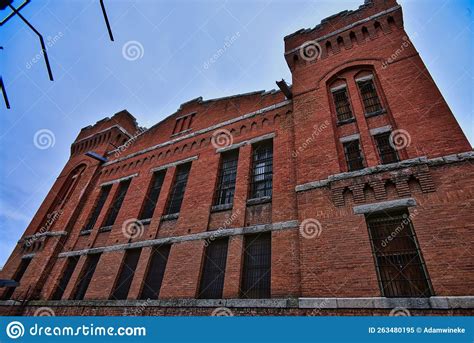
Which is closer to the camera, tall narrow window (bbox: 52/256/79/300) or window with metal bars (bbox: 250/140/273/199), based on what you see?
window with metal bars (bbox: 250/140/273/199)

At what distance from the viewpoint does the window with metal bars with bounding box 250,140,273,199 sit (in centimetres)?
1028

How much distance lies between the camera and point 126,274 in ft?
36.2

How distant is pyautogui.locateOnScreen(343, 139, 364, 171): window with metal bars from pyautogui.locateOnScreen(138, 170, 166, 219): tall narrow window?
948 cm

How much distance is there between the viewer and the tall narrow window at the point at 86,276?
11726 mm

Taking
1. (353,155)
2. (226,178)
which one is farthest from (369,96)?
(226,178)

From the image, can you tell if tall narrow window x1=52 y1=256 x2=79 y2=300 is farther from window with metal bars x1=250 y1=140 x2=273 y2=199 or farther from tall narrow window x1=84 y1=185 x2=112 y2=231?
window with metal bars x1=250 y1=140 x2=273 y2=199

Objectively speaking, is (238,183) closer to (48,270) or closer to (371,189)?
(371,189)

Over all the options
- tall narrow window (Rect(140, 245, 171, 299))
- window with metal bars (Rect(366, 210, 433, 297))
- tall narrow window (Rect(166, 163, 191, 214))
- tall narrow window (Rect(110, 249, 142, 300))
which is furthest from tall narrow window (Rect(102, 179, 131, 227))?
window with metal bars (Rect(366, 210, 433, 297))

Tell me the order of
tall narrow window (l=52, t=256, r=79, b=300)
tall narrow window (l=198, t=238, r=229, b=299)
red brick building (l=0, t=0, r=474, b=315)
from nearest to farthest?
red brick building (l=0, t=0, r=474, b=315) < tall narrow window (l=198, t=238, r=229, b=299) < tall narrow window (l=52, t=256, r=79, b=300)

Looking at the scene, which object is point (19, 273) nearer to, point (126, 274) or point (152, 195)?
point (126, 274)

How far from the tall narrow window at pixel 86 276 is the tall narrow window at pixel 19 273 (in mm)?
4810

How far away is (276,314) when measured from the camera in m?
6.93

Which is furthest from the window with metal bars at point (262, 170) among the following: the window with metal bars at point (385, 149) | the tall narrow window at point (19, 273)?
the tall narrow window at point (19, 273)
